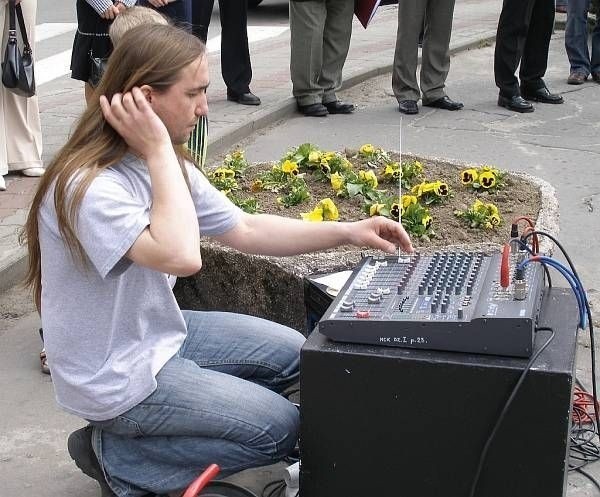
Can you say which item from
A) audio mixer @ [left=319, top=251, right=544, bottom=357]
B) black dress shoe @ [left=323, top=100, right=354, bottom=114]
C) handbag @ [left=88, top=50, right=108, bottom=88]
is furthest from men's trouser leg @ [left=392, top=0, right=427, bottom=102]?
audio mixer @ [left=319, top=251, right=544, bottom=357]

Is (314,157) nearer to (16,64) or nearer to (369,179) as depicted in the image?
(369,179)

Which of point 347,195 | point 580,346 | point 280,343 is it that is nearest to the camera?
point 280,343

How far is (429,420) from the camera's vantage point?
7.79 feet

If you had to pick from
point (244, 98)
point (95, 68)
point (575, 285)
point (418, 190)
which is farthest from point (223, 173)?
point (244, 98)

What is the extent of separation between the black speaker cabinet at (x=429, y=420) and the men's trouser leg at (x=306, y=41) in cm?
502

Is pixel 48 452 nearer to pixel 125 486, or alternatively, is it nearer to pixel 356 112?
pixel 125 486

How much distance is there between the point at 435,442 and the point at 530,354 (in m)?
0.31

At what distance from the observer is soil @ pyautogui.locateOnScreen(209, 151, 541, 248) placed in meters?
4.03

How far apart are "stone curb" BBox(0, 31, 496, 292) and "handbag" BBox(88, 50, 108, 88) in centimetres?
89

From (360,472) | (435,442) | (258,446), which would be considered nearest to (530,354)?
(435,442)

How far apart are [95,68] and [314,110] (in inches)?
114

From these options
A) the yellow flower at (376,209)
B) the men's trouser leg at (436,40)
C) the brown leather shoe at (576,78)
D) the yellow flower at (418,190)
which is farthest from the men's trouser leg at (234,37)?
the yellow flower at (376,209)

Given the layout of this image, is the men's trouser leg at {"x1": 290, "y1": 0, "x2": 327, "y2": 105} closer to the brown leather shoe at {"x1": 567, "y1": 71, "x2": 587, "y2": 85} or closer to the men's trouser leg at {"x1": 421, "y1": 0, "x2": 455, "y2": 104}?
the men's trouser leg at {"x1": 421, "y1": 0, "x2": 455, "y2": 104}

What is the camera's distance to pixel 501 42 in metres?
7.74
